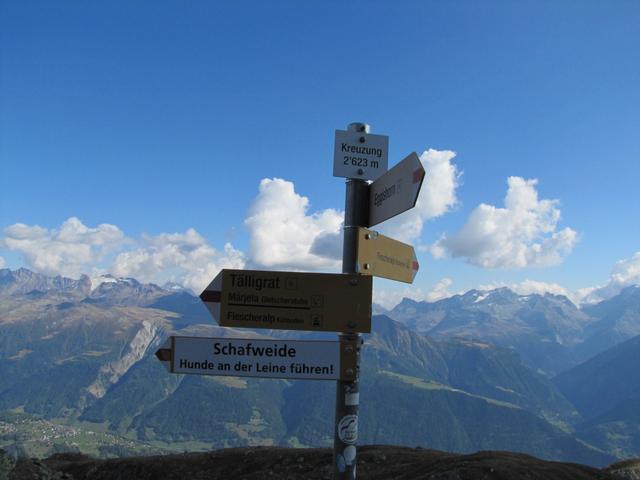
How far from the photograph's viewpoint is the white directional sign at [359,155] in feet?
22.3

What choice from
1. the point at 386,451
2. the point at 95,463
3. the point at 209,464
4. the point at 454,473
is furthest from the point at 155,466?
the point at 454,473

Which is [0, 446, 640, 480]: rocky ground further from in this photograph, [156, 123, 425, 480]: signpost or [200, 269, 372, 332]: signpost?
[200, 269, 372, 332]: signpost

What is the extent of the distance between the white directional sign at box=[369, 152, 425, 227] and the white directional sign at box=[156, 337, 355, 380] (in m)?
1.71

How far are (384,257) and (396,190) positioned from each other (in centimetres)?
92

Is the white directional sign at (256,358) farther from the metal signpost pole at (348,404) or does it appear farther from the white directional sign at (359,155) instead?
the white directional sign at (359,155)

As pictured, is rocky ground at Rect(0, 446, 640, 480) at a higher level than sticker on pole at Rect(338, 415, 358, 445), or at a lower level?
lower

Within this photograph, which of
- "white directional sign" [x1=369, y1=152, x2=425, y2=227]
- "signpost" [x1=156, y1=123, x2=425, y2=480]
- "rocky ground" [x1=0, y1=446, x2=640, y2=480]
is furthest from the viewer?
"rocky ground" [x1=0, y1=446, x2=640, y2=480]

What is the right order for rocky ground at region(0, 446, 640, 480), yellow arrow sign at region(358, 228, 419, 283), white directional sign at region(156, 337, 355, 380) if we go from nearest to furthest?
white directional sign at region(156, 337, 355, 380)
yellow arrow sign at region(358, 228, 419, 283)
rocky ground at region(0, 446, 640, 480)

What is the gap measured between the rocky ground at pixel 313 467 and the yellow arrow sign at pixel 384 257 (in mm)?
11346

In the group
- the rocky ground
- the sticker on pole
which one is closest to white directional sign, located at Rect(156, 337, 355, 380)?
the sticker on pole

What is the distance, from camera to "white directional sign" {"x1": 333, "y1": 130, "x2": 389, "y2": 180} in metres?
6.80

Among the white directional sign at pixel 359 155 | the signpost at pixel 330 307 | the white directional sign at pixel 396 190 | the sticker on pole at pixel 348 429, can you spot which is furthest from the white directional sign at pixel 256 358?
the white directional sign at pixel 359 155

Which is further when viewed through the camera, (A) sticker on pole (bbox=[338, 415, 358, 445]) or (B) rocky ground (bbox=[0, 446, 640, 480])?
(B) rocky ground (bbox=[0, 446, 640, 480])

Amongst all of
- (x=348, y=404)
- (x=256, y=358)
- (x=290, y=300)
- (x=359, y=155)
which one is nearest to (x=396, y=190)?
(x=359, y=155)
